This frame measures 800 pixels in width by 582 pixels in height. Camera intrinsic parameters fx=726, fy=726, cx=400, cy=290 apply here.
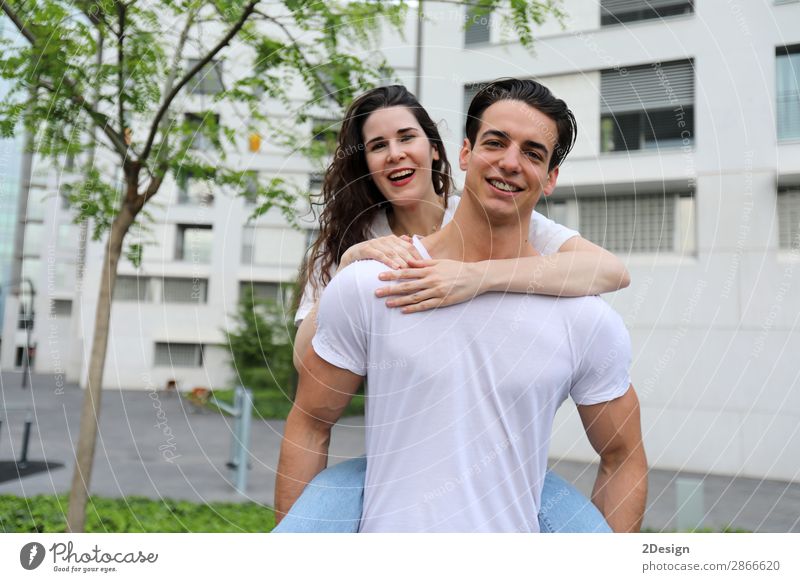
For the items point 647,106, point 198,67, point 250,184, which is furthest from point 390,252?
point 647,106

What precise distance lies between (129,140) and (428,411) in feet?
5.74

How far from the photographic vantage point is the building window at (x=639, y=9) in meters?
2.50

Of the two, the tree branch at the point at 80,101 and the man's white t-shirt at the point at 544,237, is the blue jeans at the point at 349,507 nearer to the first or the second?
the man's white t-shirt at the point at 544,237

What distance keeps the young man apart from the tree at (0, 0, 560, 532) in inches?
36.4

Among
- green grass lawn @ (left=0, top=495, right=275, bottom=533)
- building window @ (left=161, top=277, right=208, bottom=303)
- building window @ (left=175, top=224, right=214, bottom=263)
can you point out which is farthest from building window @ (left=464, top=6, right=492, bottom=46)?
building window @ (left=161, top=277, right=208, bottom=303)

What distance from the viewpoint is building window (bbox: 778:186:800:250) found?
79.0 inches

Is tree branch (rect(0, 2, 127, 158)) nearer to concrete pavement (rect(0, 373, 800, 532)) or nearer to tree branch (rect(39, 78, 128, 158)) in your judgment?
tree branch (rect(39, 78, 128, 158))

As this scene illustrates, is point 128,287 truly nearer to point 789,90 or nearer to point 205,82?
point 205,82

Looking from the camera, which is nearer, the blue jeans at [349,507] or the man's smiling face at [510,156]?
the man's smiling face at [510,156]

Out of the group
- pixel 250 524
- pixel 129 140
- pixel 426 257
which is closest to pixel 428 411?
Answer: pixel 426 257

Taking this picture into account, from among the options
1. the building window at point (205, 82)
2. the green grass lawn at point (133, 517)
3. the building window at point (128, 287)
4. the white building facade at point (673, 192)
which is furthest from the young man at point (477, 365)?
the building window at point (128, 287)

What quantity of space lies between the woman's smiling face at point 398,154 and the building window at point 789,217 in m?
1.15

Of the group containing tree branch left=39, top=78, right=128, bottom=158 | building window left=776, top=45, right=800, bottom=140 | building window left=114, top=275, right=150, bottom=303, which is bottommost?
building window left=114, top=275, right=150, bottom=303
